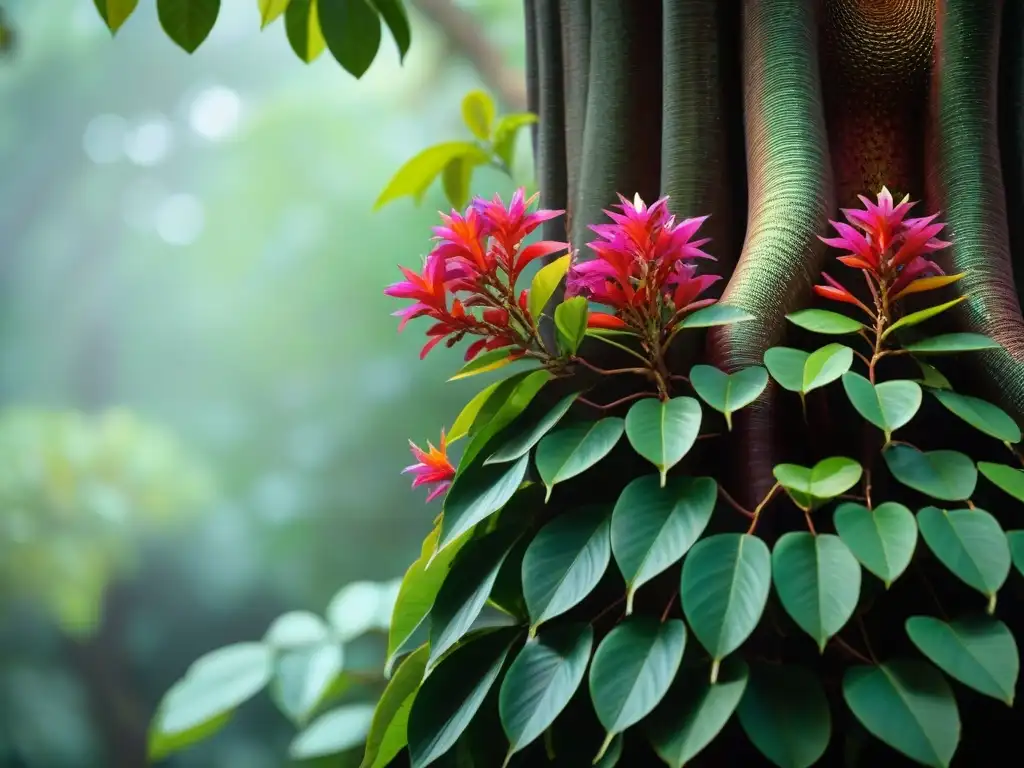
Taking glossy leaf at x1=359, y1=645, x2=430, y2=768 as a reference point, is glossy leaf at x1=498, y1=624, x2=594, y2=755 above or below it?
above

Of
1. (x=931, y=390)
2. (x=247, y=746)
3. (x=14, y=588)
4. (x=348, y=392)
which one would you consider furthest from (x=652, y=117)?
(x=14, y=588)

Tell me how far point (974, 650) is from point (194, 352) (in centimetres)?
189

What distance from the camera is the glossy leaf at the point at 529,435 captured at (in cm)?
67

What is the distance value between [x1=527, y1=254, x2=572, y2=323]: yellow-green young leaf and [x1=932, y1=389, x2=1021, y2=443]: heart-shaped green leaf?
1.08 ft

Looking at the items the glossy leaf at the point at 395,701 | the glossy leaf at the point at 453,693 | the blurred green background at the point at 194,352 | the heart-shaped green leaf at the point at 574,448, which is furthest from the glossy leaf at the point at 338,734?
the heart-shaped green leaf at the point at 574,448

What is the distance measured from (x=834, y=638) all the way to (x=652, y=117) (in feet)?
1.96

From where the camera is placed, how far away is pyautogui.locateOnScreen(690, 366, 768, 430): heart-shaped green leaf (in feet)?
2.08

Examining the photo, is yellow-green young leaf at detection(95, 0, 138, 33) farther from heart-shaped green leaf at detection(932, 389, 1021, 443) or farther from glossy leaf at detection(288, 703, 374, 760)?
glossy leaf at detection(288, 703, 374, 760)

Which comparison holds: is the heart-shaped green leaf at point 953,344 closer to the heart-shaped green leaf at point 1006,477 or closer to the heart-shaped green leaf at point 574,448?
the heart-shaped green leaf at point 1006,477

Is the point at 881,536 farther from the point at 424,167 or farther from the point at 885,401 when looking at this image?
the point at 424,167

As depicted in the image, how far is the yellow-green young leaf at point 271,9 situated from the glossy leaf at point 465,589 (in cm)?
74

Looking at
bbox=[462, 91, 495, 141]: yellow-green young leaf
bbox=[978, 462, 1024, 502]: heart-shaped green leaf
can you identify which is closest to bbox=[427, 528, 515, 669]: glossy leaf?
bbox=[978, 462, 1024, 502]: heart-shaped green leaf

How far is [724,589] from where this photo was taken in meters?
0.56

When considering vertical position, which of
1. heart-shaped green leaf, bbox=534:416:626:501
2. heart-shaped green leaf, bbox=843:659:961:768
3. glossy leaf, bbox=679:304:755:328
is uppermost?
glossy leaf, bbox=679:304:755:328
